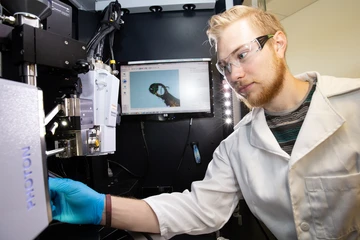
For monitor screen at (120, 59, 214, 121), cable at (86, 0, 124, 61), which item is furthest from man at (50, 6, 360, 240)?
cable at (86, 0, 124, 61)

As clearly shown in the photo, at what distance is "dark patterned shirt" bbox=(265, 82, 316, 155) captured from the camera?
0.78 metres

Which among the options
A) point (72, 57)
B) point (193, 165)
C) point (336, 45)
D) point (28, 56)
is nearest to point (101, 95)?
point (72, 57)

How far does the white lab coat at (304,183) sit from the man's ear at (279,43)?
0.19 m

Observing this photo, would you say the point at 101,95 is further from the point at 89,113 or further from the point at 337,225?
the point at 337,225

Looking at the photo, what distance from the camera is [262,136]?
81cm

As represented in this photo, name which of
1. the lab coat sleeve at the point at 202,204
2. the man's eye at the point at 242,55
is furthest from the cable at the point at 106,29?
the lab coat sleeve at the point at 202,204

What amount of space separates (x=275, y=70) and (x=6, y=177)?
37.8 inches

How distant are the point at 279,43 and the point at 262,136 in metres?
0.47

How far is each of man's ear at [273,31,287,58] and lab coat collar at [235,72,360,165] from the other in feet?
0.67

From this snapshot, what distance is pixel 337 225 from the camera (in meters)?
0.66

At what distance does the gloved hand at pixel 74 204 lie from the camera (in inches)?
25.2

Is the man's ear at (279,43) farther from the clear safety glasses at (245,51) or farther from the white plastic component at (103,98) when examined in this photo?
the white plastic component at (103,98)

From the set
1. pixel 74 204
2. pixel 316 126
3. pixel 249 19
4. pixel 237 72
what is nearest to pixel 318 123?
pixel 316 126

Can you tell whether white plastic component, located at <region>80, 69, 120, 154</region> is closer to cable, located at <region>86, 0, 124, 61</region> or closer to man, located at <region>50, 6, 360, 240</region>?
cable, located at <region>86, 0, 124, 61</region>
